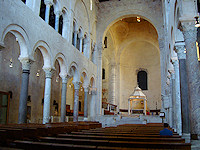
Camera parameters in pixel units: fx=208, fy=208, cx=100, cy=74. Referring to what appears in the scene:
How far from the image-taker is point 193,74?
633 cm

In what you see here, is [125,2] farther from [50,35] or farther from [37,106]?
[37,106]

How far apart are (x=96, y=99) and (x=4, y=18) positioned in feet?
43.4

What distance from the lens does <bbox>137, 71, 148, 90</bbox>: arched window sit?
1155 inches

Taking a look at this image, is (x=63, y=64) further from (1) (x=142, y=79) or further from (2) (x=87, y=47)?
(1) (x=142, y=79)

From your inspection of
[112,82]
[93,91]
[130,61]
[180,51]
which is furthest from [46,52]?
[130,61]

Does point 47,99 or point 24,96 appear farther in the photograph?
point 47,99

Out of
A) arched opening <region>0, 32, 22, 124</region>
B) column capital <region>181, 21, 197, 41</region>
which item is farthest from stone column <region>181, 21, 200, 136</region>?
arched opening <region>0, 32, 22, 124</region>

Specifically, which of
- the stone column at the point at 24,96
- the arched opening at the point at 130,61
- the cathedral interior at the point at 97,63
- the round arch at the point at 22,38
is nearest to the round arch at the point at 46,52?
the cathedral interior at the point at 97,63

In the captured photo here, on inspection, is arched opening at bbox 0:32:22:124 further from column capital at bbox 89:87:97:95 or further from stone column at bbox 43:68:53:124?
column capital at bbox 89:87:97:95

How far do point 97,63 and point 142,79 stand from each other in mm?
10457

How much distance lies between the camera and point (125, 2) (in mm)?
21781

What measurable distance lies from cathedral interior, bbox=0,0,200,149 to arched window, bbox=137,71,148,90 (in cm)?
14

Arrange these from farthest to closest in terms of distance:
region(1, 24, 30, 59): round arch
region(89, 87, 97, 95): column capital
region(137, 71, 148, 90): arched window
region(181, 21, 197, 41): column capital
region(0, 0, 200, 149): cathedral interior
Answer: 1. region(137, 71, 148, 90): arched window
2. region(89, 87, 97, 95): column capital
3. region(1, 24, 30, 59): round arch
4. region(0, 0, 200, 149): cathedral interior
5. region(181, 21, 197, 41): column capital

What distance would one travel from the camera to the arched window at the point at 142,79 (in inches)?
1155
